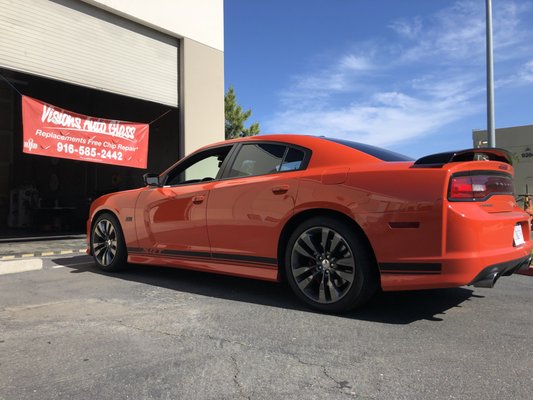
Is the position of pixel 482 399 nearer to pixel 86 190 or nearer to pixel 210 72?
pixel 210 72

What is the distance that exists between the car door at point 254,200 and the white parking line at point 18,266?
3.12m

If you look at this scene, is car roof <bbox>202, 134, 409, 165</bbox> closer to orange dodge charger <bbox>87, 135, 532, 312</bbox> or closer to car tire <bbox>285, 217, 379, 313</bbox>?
orange dodge charger <bbox>87, 135, 532, 312</bbox>

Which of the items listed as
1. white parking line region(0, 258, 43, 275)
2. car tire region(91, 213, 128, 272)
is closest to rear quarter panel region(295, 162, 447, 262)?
Answer: car tire region(91, 213, 128, 272)

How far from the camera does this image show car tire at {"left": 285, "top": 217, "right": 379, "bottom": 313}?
341 centimetres

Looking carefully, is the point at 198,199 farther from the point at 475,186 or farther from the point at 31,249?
the point at 31,249

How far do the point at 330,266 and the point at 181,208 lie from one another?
1906 mm

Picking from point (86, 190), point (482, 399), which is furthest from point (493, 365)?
point (86, 190)

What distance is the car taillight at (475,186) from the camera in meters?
3.16

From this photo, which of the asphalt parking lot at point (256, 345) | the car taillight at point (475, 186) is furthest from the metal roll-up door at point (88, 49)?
the car taillight at point (475, 186)

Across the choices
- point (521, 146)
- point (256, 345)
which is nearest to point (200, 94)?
point (256, 345)

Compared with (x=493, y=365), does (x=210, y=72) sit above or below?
above

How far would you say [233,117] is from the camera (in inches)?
1187

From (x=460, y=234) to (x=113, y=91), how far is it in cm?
919

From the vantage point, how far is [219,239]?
4.33 meters
